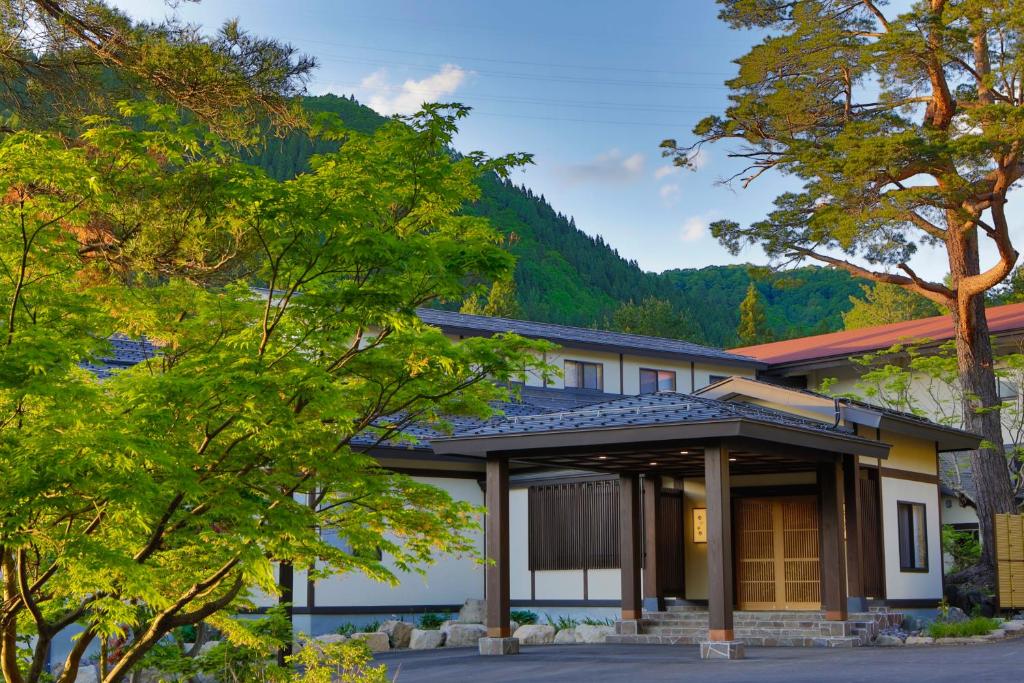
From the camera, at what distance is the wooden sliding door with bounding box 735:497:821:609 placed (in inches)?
851

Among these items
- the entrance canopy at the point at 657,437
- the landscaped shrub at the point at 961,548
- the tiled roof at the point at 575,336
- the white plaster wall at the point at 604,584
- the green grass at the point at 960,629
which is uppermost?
the tiled roof at the point at 575,336

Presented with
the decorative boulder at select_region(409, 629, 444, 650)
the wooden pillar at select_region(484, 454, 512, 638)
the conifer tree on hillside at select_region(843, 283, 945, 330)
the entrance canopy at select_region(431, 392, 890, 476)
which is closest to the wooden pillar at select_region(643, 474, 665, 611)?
the entrance canopy at select_region(431, 392, 890, 476)

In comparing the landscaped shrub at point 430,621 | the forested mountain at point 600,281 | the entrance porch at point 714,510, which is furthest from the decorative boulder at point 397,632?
the forested mountain at point 600,281

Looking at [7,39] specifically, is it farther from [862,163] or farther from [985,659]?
[862,163]

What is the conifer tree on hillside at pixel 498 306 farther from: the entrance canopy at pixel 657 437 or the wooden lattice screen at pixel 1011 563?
the entrance canopy at pixel 657 437

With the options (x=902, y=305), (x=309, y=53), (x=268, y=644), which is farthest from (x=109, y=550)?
(x=902, y=305)

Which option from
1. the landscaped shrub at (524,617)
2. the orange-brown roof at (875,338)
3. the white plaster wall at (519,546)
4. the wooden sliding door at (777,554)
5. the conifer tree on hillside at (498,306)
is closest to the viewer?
the wooden sliding door at (777,554)

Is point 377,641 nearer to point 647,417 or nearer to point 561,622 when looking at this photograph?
point 561,622

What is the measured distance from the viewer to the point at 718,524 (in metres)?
16.6

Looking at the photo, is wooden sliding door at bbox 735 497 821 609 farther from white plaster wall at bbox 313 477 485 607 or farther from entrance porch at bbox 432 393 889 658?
white plaster wall at bbox 313 477 485 607

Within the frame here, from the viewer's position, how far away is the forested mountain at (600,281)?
88.4m

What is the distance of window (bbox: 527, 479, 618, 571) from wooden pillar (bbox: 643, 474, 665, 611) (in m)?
0.63

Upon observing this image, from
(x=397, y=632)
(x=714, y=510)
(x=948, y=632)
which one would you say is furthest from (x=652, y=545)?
(x=714, y=510)

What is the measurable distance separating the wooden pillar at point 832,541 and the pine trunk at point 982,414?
8.21 metres
